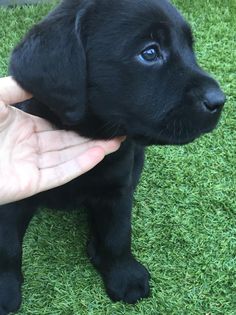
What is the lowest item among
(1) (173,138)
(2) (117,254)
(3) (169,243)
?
(3) (169,243)

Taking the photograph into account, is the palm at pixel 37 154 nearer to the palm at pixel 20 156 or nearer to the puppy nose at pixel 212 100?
the palm at pixel 20 156

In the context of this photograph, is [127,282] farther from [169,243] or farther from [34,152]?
[34,152]

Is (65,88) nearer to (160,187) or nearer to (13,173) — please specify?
(13,173)

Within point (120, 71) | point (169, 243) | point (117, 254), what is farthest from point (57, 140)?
point (169, 243)

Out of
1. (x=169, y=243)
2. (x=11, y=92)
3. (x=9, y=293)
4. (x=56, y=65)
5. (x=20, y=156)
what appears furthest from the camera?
(x=169, y=243)

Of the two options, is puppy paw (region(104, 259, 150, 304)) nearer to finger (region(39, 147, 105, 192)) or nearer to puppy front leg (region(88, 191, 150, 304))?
puppy front leg (region(88, 191, 150, 304))

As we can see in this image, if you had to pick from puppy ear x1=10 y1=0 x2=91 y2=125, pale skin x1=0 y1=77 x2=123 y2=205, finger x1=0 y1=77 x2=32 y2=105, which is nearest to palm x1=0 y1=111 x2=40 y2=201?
pale skin x1=0 y1=77 x2=123 y2=205

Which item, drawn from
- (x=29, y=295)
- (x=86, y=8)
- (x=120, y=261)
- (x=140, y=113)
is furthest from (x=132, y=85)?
(x=29, y=295)
